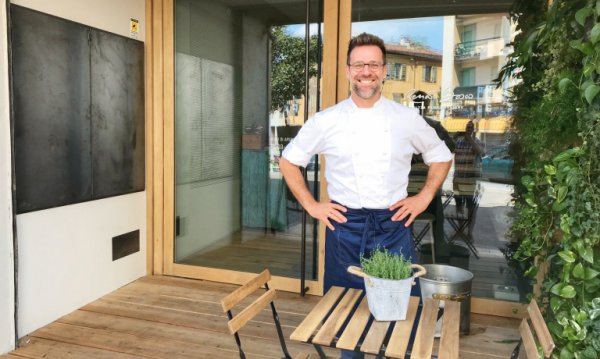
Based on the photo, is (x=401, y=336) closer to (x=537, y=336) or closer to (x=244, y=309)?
(x=537, y=336)

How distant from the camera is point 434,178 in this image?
2.29 m

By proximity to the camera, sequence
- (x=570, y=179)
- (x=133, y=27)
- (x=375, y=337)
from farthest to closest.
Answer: (x=133, y=27)
(x=570, y=179)
(x=375, y=337)

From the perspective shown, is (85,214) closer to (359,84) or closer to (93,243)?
(93,243)

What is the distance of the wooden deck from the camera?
290 centimetres

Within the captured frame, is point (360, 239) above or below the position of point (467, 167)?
below

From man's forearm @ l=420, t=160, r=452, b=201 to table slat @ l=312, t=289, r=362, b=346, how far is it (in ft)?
1.77

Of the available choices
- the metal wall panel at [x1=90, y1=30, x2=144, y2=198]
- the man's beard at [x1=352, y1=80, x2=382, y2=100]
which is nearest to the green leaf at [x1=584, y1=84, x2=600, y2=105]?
the man's beard at [x1=352, y1=80, x2=382, y2=100]

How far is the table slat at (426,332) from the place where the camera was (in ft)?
4.94

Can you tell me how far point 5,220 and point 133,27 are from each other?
5.92 feet

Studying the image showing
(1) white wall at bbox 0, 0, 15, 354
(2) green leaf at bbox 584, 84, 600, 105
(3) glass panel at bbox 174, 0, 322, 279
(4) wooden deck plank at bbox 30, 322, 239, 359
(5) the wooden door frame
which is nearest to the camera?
(2) green leaf at bbox 584, 84, 600, 105

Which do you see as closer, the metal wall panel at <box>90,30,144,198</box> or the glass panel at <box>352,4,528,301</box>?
the glass panel at <box>352,4,528,301</box>

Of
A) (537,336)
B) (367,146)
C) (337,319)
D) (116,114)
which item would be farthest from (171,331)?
(537,336)

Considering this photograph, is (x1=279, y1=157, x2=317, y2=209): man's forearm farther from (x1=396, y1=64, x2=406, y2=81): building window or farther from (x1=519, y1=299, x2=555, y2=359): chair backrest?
(x1=396, y1=64, x2=406, y2=81): building window

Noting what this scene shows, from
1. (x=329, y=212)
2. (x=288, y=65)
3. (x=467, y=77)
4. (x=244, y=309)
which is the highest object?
(x=288, y=65)
